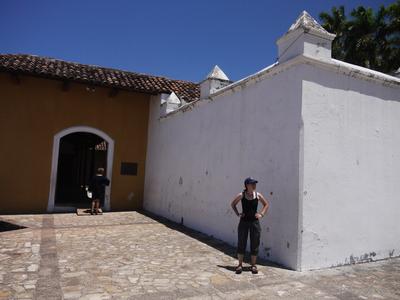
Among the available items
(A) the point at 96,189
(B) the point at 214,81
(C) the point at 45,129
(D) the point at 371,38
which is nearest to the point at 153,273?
(B) the point at 214,81

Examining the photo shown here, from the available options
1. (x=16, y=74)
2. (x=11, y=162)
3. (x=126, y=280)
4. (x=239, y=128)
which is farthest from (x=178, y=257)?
(x=16, y=74)

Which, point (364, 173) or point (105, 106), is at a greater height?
point (105, 106)

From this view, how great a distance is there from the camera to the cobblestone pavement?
165 inches

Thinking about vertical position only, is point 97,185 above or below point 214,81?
below

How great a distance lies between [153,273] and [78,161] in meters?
18.7

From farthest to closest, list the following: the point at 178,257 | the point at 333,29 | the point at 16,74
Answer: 1. the point at 333,29
2. the point at 16,74
3. the point at 178,257

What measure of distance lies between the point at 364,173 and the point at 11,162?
389 inches

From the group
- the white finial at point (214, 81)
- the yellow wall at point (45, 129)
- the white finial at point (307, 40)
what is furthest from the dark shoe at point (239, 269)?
the yellow wall at point (45, 129)

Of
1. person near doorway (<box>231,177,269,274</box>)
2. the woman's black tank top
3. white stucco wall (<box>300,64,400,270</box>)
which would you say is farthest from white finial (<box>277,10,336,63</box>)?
the woman's black tank top

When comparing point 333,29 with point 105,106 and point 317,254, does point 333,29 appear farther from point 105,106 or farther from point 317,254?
point 317,254

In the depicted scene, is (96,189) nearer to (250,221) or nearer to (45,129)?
(45,129)

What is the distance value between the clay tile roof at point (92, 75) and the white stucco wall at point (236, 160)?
1.91 m

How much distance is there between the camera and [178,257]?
5848 millimetres

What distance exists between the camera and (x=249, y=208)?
5.11 metres
